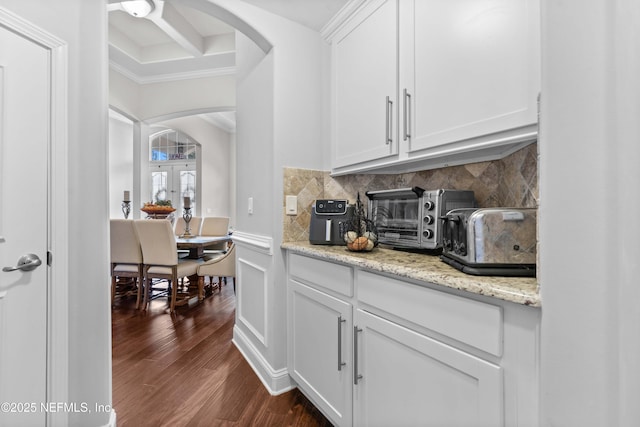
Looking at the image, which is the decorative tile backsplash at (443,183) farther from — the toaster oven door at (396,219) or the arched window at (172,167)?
the arched window at (172,167)

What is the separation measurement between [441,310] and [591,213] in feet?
1.66

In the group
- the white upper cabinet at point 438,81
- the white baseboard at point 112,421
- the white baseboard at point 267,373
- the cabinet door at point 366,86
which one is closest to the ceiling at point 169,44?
the cabinet door at point 366,86

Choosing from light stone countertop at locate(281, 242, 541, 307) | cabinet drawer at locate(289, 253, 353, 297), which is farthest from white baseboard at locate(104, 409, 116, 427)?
light stone countertop at locate(281, 242, 541, 307)

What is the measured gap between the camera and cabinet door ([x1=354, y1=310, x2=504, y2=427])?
0.86 m

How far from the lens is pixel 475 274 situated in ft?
3.06

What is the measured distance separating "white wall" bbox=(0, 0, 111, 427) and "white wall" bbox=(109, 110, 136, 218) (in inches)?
245

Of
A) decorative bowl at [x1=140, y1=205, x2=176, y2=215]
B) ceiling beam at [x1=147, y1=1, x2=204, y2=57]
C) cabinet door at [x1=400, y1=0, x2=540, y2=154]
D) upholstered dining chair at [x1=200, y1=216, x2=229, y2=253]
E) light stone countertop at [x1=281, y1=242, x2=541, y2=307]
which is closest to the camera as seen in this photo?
light stone countertop at [x1=281, y1=242, x2=541, y2=307]

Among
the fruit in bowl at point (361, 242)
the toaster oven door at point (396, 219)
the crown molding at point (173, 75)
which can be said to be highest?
the crown molding at point (173, 75)

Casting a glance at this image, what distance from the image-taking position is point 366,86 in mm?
1757

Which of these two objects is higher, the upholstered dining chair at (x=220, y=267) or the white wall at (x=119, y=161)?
the white wall at (x=119, y=161)

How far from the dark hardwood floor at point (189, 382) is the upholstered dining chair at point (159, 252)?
1.53ft

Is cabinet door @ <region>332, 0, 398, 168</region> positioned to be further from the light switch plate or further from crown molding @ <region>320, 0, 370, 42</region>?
the light switch plate

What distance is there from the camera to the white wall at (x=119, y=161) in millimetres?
6770

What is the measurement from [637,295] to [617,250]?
76 mm
